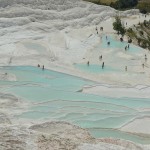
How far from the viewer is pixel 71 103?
38.6m

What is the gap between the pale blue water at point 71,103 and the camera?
33.9m

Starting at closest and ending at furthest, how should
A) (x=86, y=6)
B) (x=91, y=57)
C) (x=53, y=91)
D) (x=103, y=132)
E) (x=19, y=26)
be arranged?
1. (x=103, y=132)
2. (x=53, y=91)
3. (x=91, y=57)
4. (x=19, y=26)
5. (x=86, y=6)

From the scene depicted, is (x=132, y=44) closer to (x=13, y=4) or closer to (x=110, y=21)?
(x=110, y=21)

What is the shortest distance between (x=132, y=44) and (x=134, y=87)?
772 inches

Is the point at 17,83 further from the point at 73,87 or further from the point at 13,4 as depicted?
the point at 13,4

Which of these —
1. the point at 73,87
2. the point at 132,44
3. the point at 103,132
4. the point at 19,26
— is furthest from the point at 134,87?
the point at 19,26

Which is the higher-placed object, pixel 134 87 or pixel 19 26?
pixel 19 26

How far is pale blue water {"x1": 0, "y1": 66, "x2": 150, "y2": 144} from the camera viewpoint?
111 feet

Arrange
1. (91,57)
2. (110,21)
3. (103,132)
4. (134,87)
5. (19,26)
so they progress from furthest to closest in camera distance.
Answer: (110,21) → (19,26) → (91,57) → (134,87) → (103,132)

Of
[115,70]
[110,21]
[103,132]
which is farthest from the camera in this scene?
[110,21]

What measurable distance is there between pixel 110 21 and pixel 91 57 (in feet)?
72.6

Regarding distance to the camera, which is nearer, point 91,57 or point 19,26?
point 91,57

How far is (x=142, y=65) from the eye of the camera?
55219 millimetres

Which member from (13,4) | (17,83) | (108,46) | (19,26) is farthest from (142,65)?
(13,4)
